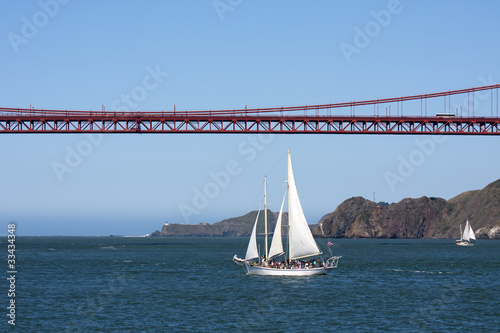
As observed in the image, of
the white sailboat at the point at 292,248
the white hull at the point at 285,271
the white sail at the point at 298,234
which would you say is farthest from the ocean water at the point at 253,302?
the white sail at the point at 298,234

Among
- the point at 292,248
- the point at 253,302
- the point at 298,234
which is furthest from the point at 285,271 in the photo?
the point at 253,302

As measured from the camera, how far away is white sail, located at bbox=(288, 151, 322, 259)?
5559 cm

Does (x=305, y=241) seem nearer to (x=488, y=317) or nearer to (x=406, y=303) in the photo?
(x=406, y=303)

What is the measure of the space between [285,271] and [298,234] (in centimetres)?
310

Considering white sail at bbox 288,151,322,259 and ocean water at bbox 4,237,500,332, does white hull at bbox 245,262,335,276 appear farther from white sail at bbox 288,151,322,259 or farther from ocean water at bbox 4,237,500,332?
white sail at bbox 288,151,322,259

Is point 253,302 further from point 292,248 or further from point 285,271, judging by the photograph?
point 292,248

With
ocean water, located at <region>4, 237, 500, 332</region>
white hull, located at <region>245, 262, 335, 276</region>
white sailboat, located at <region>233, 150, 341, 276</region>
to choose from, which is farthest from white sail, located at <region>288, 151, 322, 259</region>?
ocean water, located at <region>4, 237, 500, 332</region>

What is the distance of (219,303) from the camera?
40.3 meters

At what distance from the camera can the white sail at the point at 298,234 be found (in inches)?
2189

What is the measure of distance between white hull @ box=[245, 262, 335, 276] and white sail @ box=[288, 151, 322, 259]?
1.18 metres

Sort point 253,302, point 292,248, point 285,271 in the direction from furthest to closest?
point 292,248, point 285,271, point 253,302

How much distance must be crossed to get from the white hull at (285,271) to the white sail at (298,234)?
1181 mm

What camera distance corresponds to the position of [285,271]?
54.5m

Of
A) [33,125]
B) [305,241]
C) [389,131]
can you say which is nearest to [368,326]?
[305,241]
